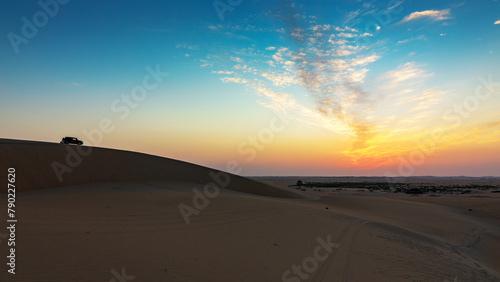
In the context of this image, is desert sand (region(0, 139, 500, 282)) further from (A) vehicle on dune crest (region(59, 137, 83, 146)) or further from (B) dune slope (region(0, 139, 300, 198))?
(A) vehicle on dune crest (region(59, 137, 83, 146))

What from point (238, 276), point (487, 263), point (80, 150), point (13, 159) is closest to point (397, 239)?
point (487, 263)

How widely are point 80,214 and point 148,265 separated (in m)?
5.83

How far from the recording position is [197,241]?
8688 mm

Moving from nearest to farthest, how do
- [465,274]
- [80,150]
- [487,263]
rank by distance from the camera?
[465,274], [487,263], [80,150]

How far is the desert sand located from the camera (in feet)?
20.8

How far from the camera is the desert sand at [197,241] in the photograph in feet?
20.8

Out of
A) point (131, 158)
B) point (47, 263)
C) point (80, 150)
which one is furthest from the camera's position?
point (131, 158)

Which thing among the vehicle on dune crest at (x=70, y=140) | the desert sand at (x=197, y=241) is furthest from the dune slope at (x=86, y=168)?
the vehicle on dune crest at (x=70, y=140)

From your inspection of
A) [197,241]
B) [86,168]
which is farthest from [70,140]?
[197,241]

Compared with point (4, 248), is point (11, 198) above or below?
above

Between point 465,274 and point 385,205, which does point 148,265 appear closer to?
point 465,274

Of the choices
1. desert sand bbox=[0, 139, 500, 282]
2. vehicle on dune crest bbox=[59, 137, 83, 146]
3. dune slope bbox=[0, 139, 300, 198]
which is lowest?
desert sand bbox=[0, 139, 500, 282]

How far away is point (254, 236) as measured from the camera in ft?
33.0

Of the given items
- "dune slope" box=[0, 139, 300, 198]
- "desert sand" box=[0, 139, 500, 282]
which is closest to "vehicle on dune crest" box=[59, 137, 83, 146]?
"dune slope" box=[0, 139, 300, 198]
